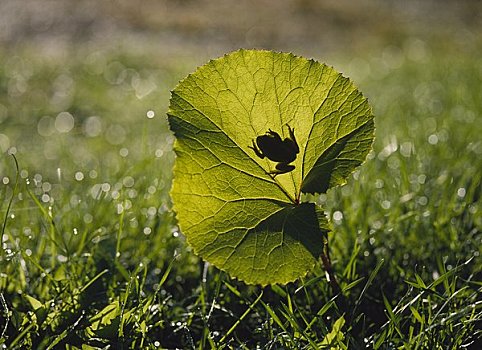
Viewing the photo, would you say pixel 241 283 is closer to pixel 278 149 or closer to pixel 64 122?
pixel 278 149

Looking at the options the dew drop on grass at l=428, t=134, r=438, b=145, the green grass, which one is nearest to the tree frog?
the green grass

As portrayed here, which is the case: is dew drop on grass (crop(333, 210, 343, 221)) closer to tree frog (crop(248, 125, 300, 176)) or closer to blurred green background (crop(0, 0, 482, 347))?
blurred green background (crop(0, 0, 482, 347))

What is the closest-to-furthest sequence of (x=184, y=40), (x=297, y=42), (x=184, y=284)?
1. (x=184, y=284)
2. (x=184, y=40)
3. (x=297, y=42)

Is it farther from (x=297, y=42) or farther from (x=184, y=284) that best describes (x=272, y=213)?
(x=297, y=42)

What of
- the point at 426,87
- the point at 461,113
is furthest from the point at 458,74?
the point at 461,113

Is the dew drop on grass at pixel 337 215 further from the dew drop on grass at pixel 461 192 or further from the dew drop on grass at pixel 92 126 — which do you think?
the dew drop on grass at pixel 92 126

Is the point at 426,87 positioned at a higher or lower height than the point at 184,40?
lower

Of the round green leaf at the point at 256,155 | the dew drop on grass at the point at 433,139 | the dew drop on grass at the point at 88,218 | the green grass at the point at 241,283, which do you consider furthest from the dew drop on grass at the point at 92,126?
the round green leaf at the point at 256,155

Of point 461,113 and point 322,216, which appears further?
point 461,113
